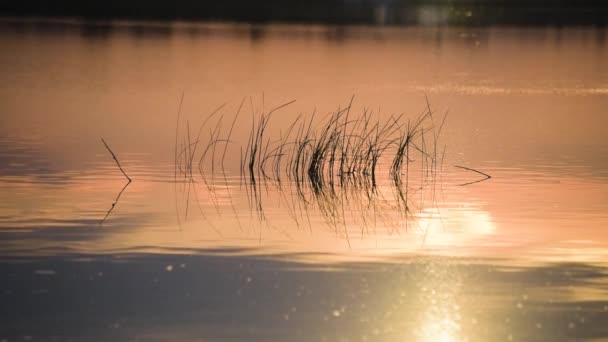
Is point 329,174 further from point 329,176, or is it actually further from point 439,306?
point 439,306

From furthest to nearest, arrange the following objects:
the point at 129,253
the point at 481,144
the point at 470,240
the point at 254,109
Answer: the point at 254,109
the point at 481,144
the point at 470,240
the point at 129,253

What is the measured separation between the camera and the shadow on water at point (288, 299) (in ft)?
21.4

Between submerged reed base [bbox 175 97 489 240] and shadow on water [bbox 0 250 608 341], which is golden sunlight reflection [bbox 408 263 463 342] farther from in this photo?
submerged reed base [bbox 175 97 489 240]

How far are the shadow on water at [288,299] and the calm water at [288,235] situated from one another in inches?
0.6

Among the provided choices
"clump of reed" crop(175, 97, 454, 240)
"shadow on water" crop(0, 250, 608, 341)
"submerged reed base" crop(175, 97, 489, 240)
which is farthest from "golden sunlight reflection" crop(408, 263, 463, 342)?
"clump of reed" crop(175, 97, 454, 240)

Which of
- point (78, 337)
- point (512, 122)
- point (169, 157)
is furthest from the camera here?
point (512, 122)

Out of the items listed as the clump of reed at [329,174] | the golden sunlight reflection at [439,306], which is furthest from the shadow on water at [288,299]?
the clump of reed at [329,174]

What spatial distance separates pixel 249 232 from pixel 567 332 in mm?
3287

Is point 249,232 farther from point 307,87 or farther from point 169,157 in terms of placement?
point 307,87

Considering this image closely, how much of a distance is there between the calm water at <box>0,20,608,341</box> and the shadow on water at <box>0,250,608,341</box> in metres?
0.02

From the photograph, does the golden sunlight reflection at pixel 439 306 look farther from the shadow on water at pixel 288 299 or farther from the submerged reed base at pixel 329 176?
the submerged reed base at pixel 329 176

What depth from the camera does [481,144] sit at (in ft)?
55.3

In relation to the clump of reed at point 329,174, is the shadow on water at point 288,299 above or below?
above

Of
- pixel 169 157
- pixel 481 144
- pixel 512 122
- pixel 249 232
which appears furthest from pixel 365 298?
pixel 512 122
